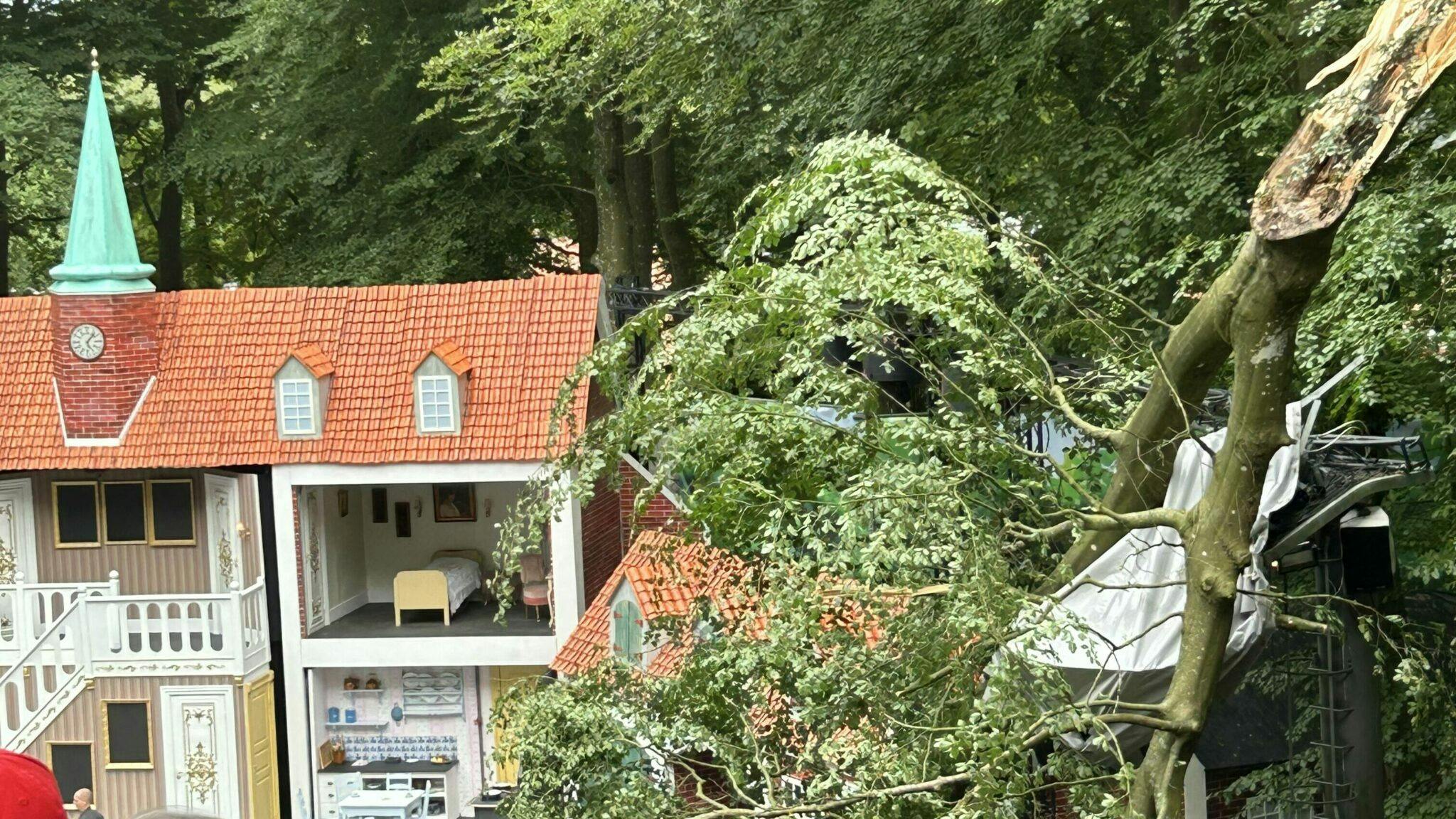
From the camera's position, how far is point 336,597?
62.3 feet

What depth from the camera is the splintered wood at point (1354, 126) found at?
16.9 feet

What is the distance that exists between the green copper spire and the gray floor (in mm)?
4114

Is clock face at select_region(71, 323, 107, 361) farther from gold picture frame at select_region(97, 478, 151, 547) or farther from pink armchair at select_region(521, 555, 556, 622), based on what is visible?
pink armchair at select_region(521, 555, 556, 622)

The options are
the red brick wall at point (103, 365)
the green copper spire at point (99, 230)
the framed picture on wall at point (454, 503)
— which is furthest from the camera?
the framed picture on wall at point (454, 503)

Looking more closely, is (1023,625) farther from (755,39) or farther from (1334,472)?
(755,39)

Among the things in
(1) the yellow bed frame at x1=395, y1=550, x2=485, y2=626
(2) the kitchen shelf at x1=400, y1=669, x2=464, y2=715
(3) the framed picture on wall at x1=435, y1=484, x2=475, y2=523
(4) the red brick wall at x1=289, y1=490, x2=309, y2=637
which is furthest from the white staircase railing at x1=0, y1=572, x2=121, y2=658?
(3) the framed picture on wall at x1=435, y1=484, x2=475, y2=523

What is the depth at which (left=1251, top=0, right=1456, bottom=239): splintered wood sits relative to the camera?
16.9 ft

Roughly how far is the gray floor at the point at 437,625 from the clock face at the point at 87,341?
3.65 metres

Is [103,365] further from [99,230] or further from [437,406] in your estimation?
[437,406]

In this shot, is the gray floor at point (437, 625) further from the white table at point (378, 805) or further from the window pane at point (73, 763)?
the window pane at point (73, 763)

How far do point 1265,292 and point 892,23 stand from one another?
927cm

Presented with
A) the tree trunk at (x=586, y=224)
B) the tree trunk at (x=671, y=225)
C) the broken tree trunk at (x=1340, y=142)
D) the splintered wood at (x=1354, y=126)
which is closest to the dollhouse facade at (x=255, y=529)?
the tree trunk at (x=671, y=225)

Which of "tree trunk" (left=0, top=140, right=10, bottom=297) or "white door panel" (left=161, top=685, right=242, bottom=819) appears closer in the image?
"white door panel" (left=161, top=685, right=242, bottom=819)

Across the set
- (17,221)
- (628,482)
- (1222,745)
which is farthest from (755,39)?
(17,221)
